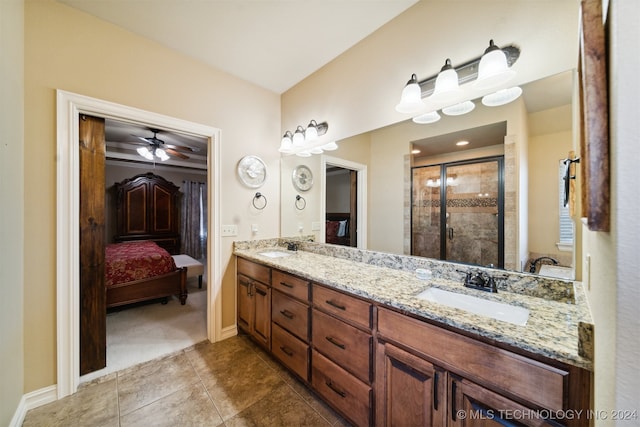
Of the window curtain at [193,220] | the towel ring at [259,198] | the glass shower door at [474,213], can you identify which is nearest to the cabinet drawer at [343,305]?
the glass shower door at [474,213]

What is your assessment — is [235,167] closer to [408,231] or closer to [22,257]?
[22,257]

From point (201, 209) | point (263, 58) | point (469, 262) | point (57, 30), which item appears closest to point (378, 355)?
point (469, 262)

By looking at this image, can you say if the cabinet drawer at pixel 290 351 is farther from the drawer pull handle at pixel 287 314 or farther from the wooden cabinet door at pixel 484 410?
the wooden cabinet door at pixel 484 410

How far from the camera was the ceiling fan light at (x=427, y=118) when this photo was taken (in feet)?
5.12

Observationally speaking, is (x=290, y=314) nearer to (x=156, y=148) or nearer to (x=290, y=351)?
(x=290, y=351)

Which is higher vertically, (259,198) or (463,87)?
(463,87)

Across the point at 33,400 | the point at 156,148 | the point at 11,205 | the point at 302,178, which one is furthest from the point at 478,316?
the point at 156,148

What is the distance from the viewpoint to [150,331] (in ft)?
8.20

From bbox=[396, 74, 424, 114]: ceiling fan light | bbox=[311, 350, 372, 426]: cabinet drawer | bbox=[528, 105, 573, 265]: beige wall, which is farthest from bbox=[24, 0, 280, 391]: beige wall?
bbox=[528, 105, 573, 265]: beige wall

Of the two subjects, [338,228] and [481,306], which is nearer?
[481,306]

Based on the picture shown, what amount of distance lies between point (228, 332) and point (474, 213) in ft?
8.27

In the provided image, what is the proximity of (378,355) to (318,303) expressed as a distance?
0.48 metres

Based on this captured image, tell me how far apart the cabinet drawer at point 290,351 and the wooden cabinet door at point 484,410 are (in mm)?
939

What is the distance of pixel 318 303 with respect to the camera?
1521mm
